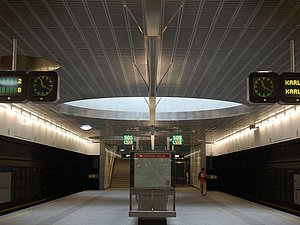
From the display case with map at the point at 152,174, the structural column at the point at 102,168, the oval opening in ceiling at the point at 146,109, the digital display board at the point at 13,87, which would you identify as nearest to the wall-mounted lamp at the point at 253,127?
the oval opening in ceiling at the point at 146,109

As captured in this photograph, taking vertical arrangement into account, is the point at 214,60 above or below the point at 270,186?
above

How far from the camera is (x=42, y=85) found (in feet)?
28.7

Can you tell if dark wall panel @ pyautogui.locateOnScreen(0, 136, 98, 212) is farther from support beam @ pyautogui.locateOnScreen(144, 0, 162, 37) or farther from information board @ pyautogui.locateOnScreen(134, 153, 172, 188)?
support beam @ pyautogui.locateOnScreen(144, 0, 162, 37)

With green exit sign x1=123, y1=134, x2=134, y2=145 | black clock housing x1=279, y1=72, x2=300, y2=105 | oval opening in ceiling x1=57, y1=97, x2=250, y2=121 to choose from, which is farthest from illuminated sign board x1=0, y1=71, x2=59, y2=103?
green exit sign x1=123, y1=134, x2=134, y2=145

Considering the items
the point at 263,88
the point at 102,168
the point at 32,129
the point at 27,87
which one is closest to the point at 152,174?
the point at 263,88

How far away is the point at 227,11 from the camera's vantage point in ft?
25.1

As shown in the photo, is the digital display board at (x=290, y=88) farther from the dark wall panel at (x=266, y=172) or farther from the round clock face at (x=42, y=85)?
the dark wall panel at (x=266, y=172)

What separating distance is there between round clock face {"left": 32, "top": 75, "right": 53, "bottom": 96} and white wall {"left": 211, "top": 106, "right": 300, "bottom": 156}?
1139cm

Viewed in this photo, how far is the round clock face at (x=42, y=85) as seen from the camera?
8719 millimetres

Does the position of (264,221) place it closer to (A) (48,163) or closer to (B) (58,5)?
(B) (58,5)

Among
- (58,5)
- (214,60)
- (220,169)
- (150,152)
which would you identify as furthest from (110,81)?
(220,169)

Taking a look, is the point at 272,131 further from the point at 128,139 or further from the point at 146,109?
the point at 128,139

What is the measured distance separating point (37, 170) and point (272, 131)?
11.9 metres

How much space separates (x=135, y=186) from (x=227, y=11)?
668cm
